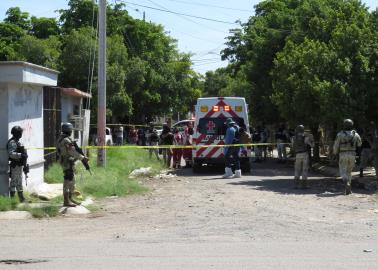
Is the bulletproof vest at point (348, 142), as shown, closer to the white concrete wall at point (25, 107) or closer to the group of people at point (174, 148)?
the white concrete wall at point (25, 107)

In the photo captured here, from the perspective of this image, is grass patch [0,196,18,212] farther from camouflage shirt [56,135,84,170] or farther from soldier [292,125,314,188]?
soldier [292,125,314,188]

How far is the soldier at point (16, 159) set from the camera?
1148cm

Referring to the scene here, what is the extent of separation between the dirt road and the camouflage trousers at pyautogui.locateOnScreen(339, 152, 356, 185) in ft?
1.45

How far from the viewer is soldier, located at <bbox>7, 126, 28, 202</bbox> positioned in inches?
452

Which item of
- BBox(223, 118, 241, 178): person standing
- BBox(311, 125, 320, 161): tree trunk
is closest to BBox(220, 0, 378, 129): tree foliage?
BBox(311, 125, 320, 161): tree trunk

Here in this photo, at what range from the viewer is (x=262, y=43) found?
2908 cm

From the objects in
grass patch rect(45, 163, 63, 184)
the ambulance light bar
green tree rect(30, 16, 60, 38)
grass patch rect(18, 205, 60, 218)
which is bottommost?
grass patch rect(18, 205, 60, 218)

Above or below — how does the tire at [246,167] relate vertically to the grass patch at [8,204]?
above

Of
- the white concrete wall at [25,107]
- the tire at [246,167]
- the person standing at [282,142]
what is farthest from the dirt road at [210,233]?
the person standing at [282,142]

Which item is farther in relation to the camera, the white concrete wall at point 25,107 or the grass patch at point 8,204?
the white concrete wall at point 25,107

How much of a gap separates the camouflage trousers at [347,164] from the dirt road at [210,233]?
0.44 metres

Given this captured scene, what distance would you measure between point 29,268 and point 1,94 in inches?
243

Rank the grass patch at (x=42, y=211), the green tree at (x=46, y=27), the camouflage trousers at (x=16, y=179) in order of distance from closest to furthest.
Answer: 1. the grass patch at (x=42, y=211)
2. the camouflage trousers at (x=16, y=179)
3. the green tree at (x=46, y=27)

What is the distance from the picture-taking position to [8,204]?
11320 mm
